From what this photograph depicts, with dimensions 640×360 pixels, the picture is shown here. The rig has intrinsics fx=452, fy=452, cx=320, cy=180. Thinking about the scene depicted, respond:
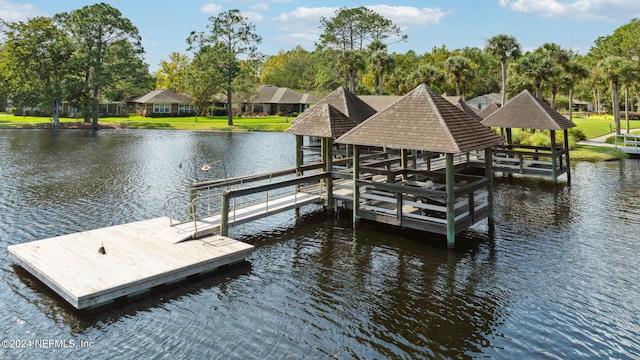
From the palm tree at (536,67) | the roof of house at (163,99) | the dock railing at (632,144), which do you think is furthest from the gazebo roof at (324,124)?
the roof of house at (163,99)

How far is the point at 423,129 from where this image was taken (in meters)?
15.3

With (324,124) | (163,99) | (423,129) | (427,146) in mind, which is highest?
(163,99)

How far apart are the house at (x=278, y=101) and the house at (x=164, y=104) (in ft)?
41.6

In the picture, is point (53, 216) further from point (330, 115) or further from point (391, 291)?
point (391, 291)

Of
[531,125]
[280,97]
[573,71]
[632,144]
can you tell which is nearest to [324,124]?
[531,125]

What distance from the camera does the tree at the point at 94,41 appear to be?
62219 mm

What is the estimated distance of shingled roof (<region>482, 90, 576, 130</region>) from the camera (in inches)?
1003

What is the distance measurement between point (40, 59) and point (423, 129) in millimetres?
62829

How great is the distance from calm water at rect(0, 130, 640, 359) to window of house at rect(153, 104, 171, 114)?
63.4m

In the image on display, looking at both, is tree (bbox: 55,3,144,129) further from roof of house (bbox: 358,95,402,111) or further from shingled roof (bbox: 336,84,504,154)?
shingled roof (bbox: 336,84,504,154)

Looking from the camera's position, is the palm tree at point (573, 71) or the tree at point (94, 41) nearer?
the palm tree at point (573, 71)

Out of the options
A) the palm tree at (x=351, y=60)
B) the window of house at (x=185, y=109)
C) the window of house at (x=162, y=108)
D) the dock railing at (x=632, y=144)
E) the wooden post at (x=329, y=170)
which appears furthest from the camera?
the window of house at (x=185, y=109)

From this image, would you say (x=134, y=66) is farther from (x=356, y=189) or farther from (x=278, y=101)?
(x=356, y=189)

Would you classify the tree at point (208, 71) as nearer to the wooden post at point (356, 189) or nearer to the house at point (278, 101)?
the house at point (278, 101)
